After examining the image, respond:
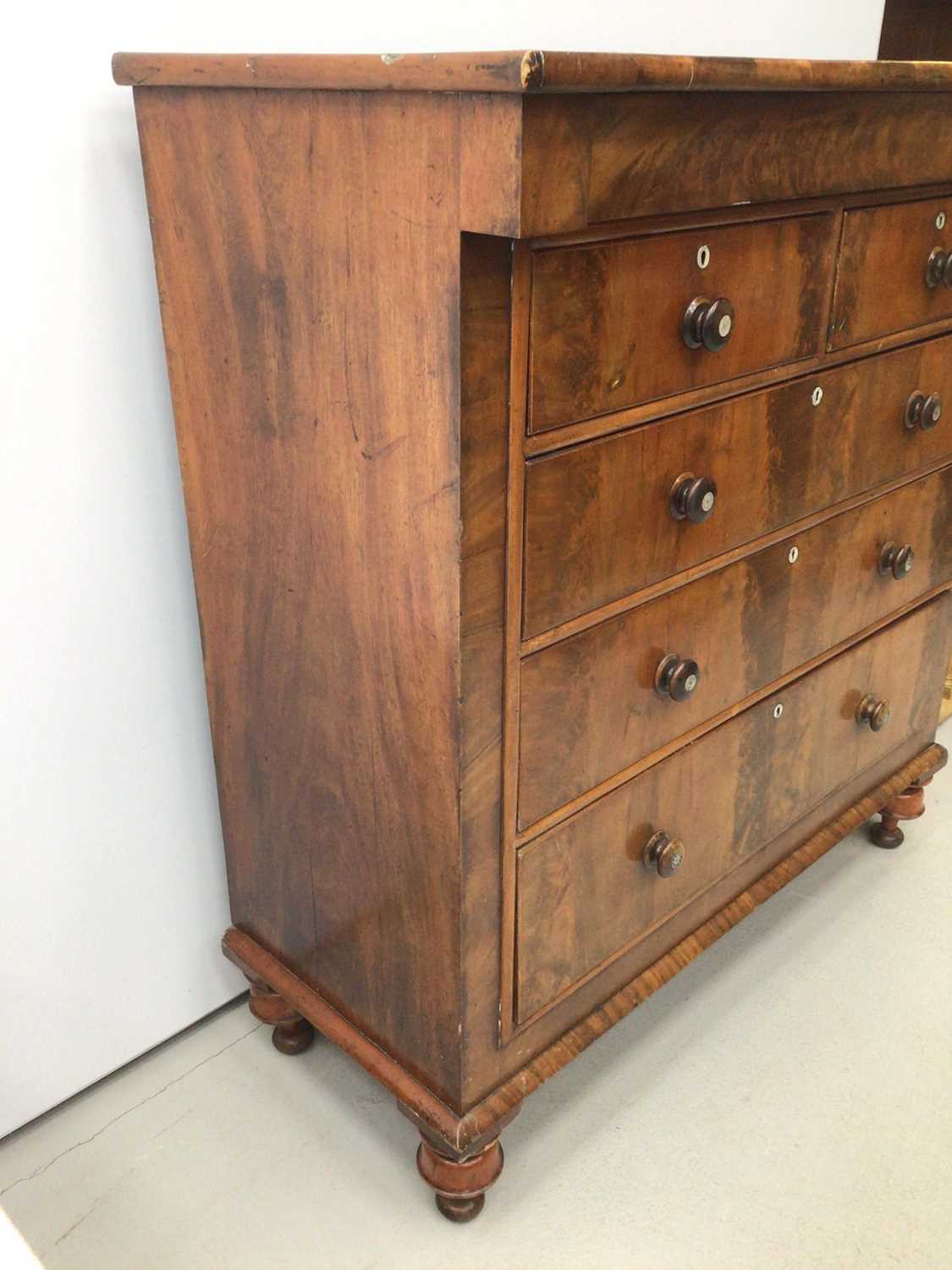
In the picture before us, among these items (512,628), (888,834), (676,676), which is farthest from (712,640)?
(888,834)

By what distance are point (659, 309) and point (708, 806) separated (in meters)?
0.65

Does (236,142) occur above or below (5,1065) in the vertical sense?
above

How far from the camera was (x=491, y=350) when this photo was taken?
969 millimetres

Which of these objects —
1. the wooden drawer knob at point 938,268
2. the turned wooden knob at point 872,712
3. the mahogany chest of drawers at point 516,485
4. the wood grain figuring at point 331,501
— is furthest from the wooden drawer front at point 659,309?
the turned wooden knob at point 872,712

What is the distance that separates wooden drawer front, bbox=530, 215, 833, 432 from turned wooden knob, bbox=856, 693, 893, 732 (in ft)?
2.04

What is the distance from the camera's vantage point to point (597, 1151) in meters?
1.46

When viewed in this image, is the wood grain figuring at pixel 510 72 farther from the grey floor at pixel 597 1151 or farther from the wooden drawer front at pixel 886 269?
the grey floor at pixel 597 1151

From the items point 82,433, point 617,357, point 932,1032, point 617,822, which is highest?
point 617,357

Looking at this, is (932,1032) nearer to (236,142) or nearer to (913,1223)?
(913,1223)

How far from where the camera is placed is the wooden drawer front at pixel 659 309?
39.8 inches

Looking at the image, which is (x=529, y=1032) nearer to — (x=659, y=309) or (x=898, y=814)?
(x=659, y=309)

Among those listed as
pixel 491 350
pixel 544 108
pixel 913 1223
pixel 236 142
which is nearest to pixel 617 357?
pixel 491 350

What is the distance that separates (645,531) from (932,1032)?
924mm

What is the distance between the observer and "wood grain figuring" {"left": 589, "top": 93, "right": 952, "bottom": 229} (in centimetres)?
95
